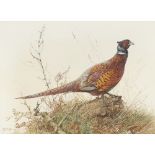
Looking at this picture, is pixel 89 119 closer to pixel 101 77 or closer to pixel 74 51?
pixel 101 77

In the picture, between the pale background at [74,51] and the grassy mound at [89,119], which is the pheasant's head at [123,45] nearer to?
the pale background at [74,51]

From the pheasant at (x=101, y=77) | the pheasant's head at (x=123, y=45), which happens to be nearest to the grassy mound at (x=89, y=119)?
the pheasant at (x=101, y=77)

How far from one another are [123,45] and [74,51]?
23 cm

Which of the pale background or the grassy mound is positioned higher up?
the pale background

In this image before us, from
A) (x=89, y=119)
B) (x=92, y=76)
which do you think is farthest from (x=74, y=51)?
(x=89, y=119)

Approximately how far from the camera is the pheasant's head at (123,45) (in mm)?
2697

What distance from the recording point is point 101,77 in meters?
2.75

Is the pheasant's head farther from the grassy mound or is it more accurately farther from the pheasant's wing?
the grassy mound

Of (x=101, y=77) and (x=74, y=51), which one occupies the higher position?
(x=74, y=51)

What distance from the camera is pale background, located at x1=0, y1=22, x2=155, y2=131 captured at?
270 centimetres

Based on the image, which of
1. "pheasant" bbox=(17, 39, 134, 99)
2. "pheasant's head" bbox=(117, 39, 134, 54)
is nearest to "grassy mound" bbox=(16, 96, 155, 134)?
"pheasant" bbox=(17, 39, 134, 99)
